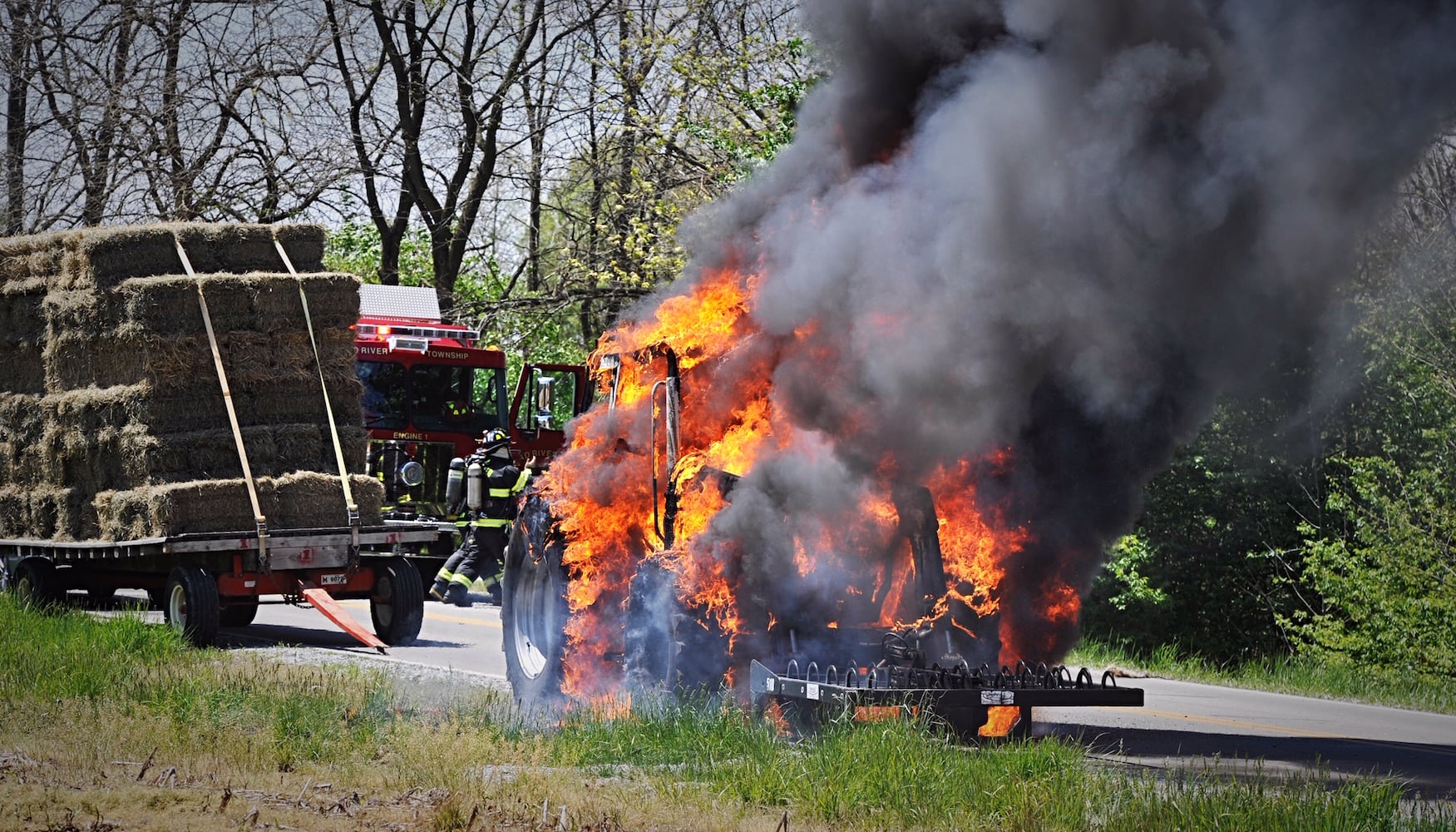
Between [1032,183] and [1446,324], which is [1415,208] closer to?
[1446,324]

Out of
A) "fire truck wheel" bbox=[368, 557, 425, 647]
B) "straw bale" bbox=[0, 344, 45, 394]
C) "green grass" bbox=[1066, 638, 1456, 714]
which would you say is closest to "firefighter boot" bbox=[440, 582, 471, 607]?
"fire truck wheel" bbox=[368, 557, 425, 647]

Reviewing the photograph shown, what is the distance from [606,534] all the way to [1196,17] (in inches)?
190

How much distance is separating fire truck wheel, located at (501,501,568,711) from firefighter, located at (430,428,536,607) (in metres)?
6.55

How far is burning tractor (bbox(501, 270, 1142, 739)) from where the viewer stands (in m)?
8.73

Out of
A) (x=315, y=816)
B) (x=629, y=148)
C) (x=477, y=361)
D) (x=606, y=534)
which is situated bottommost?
(x=315, y=816)

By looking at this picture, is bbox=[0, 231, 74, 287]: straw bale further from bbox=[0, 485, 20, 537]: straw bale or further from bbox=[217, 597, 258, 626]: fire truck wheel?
bbox=[217, 597, 258, 626]: fire truck wheel

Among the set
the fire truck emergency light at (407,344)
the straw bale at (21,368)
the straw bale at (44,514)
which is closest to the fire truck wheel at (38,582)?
the straw bale at (44,514)

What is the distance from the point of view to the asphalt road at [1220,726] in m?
9.27

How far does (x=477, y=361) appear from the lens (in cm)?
2305

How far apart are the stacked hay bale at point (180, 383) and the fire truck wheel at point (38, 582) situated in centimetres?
54

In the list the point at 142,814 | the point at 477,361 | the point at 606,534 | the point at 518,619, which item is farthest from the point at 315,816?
the point at 477,361

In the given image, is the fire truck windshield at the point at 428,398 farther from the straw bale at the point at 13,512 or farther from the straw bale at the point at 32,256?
the straw bale at the point at 32,256

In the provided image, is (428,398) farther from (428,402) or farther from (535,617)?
(535,617)

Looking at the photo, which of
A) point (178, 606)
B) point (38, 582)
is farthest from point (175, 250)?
point (38, 582)
